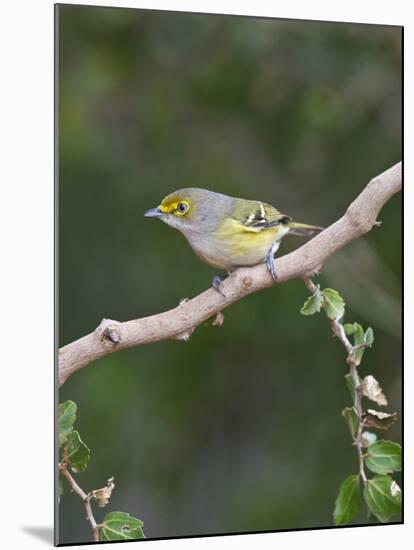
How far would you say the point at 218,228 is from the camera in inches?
150

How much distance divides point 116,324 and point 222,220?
50 centimetres

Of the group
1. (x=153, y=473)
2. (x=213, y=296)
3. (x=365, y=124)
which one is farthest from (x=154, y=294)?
(x=365, y=124)

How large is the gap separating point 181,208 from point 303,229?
17.4 inches

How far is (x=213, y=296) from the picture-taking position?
384 centimetres

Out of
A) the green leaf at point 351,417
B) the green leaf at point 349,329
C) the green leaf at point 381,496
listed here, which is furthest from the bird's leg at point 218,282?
the green leaf at point 381,496

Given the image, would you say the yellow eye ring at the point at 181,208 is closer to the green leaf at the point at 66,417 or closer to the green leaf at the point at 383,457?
the green leaf at the point at 66,417

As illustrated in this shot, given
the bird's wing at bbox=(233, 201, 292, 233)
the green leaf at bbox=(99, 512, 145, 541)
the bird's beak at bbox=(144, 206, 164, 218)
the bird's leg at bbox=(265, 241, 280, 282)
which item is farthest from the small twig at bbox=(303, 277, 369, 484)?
the green leaf at bbox=(99, 512, 145, 541)

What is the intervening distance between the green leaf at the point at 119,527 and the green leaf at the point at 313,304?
0.85 meters

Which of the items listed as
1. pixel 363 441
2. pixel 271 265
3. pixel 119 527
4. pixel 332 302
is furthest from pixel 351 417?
pixel 119 527

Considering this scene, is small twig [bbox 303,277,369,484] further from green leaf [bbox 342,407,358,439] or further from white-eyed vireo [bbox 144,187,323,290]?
white-eyed vireo [bbox 144,187,323,290]

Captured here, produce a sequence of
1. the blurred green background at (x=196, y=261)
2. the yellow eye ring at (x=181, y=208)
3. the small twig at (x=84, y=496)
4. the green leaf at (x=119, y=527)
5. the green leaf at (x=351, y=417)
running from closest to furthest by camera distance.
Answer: the small twig at (x=84, y=496) → the green leaf at (x=119, y=527) → the yellow eye ring at (x=181, y=208) → the green leaf at (x=351, y=417) → the blurred green background at (x=196, y=261)

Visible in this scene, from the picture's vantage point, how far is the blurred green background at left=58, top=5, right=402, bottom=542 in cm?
410

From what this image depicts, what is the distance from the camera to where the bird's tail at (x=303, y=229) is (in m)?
3.98

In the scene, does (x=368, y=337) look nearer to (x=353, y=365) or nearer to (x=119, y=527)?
(x=353, y=365)
